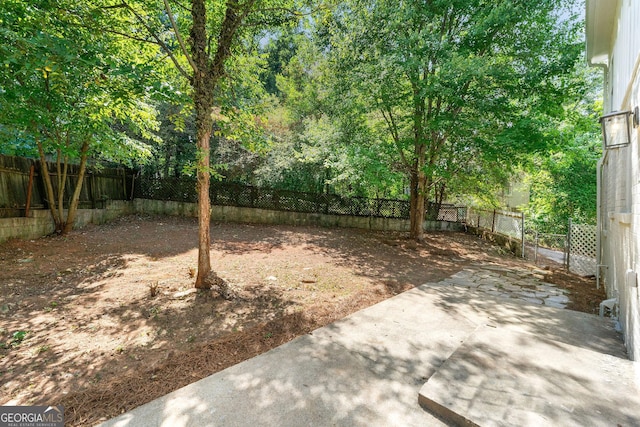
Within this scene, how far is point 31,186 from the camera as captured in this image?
6.30m

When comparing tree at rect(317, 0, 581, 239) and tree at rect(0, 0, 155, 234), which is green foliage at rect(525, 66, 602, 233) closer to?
tree at rect(317, 0, 581, 239)

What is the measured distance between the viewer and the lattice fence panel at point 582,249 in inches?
248

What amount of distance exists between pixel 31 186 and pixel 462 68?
386 inches

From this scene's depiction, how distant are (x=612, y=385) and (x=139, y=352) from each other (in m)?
3.76

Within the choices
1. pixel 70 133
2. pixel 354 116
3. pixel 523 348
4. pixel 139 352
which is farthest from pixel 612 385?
pixel 70 133

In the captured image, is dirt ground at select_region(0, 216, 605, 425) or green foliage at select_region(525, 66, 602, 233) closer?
dirt ground at select_region(0, 216, 605, 425)

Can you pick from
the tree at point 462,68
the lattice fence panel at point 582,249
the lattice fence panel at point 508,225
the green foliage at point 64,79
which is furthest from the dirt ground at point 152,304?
the tree at point 462,68

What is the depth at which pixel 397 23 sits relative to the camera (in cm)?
696

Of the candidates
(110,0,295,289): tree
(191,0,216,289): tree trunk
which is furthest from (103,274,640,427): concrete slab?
(191,0,216,289): tree trunk

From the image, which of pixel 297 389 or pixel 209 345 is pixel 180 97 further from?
pixel 297 389

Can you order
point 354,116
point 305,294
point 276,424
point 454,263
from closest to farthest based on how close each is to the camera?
point 276,424
point 305,294
point 454,263
point 354,116

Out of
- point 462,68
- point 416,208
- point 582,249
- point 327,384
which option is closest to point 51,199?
point 327,384

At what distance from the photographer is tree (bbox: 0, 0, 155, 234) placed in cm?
274

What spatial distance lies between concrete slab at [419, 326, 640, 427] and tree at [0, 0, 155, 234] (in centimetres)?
405
